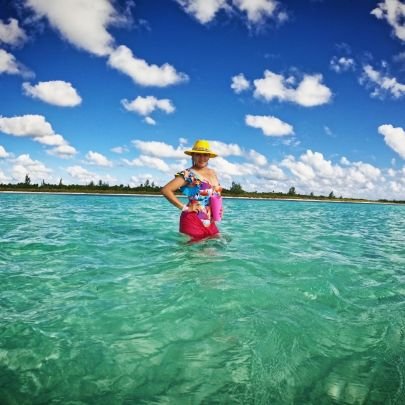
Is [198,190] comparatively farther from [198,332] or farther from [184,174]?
[198,332]

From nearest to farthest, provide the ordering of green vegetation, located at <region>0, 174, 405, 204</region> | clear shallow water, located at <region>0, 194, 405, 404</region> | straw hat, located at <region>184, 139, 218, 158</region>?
1. clear shallow water, located at <region>0, 194, 405, 404</region>
2. straw hat, located at <region>184, 139, 218, 158</region>
3. green vegetation, located at <region>0, 174, 405, 204</region>

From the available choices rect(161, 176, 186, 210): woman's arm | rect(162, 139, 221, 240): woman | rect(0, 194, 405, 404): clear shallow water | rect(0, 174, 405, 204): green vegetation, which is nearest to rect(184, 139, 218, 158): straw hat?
rect(162, 139, 221, 240): woman

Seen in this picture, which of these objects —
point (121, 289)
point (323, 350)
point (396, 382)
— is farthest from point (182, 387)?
point (121, 289)

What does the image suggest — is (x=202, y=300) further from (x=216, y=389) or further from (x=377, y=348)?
(x=377, y=348)

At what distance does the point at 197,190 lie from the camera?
6.58 metres

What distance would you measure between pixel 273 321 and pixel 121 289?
2.08 m

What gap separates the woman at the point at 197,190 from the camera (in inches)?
254

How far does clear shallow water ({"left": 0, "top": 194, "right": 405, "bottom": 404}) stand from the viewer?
237 cm

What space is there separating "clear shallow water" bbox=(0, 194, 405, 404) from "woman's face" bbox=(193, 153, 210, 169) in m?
1.90

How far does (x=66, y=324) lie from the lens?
3.25 m

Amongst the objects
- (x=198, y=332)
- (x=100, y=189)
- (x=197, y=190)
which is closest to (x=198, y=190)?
(x=197, y=190)

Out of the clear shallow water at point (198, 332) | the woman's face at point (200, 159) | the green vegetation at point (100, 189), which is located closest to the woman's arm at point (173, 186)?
the woman's face at point (200, 159)

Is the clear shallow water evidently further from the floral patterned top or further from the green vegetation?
the green vegetation

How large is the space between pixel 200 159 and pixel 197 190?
63 centimetres
